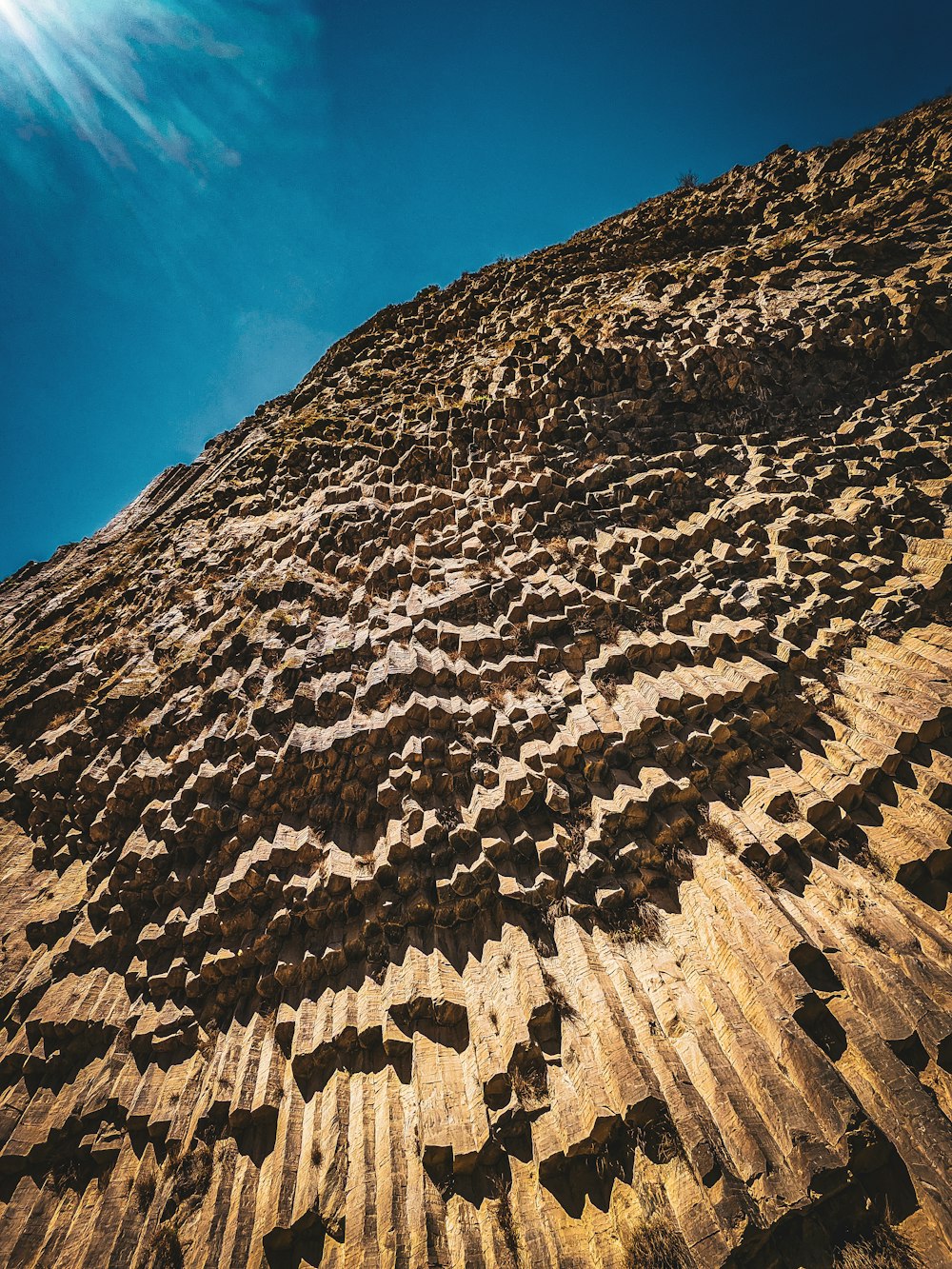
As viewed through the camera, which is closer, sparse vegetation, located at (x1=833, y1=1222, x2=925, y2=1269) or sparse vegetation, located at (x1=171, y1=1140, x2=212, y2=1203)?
sparse vegetation, located at (x1=833, y1=1222, x2=925, y2=1269)

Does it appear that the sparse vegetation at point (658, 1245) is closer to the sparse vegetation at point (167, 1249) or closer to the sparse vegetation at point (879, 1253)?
the sparse vegetation at point (879, 1253)

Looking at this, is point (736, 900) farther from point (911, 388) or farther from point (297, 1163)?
point (911, 388)

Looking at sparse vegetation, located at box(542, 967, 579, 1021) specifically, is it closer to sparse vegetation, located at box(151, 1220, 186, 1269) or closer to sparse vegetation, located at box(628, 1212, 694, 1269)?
sparse vegetation, located at box(628, 1212, 694, 1269)

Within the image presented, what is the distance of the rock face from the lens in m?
3.82

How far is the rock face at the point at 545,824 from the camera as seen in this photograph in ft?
12.5

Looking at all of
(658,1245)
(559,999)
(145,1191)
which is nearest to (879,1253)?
(658,1245)

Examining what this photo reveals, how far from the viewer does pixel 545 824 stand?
570cm

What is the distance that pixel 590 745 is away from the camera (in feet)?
19.5

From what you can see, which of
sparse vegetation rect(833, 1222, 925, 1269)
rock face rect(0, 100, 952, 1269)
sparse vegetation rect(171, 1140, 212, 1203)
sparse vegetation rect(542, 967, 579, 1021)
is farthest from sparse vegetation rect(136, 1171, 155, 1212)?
sparse vegetation rect(833, 1222, 925, 1269)

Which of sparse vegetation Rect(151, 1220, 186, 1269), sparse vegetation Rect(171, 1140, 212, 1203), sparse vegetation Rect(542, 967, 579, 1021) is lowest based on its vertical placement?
sparse vegetation Rect(151, 1220, 186, 1269)

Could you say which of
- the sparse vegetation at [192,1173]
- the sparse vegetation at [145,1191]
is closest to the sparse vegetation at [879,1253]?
the sparse vegetation at [192,1173]

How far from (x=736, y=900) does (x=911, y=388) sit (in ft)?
26.3

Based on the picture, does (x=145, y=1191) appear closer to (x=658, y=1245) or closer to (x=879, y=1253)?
(x=658, y=1245)

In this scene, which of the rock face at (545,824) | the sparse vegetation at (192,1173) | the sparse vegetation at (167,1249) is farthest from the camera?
the sparse vegetation at (192,1173)
